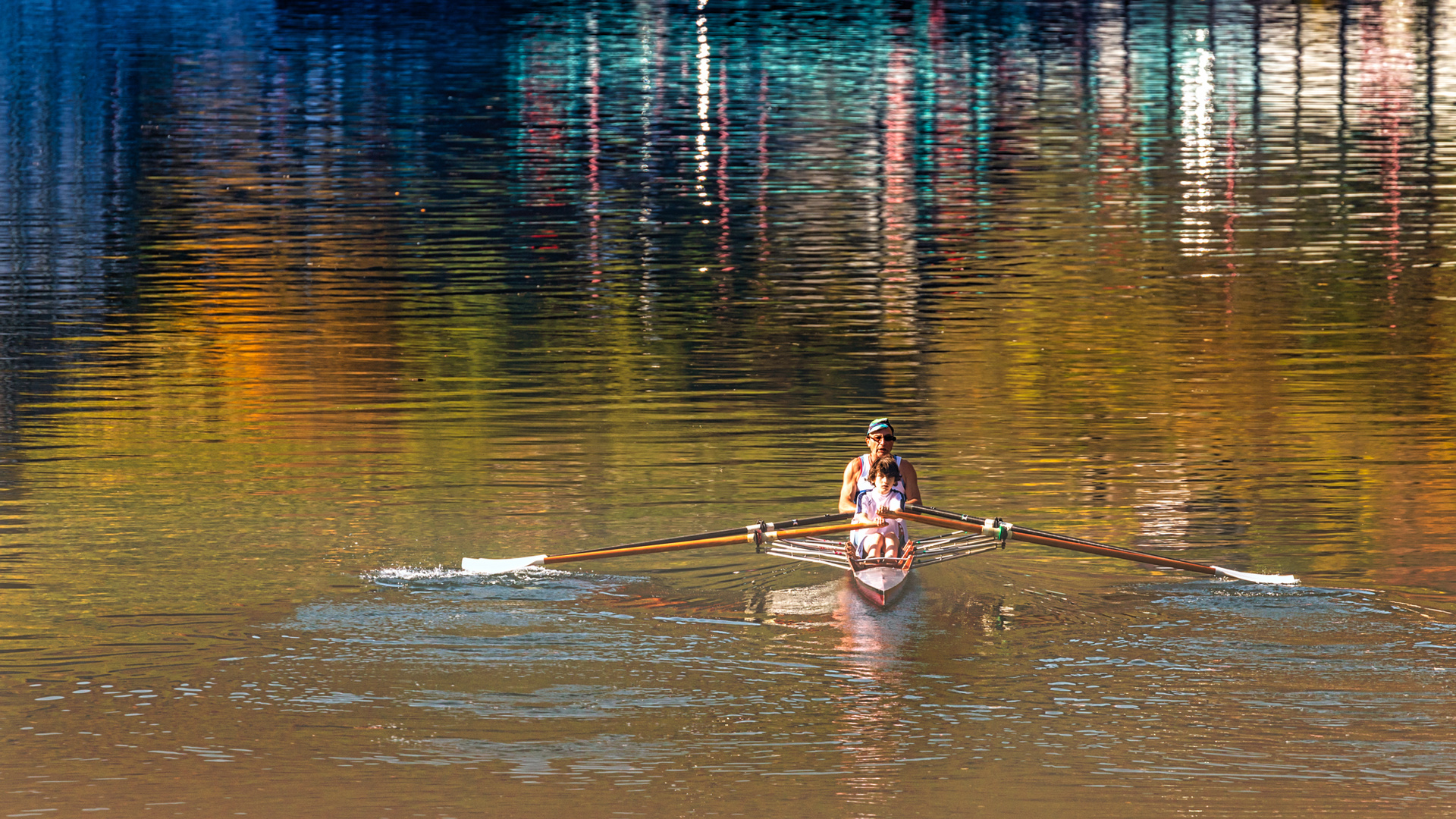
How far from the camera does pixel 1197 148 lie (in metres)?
60.8

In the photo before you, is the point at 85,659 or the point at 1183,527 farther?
the point at 1183,527

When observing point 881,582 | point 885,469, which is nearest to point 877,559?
point 881,582

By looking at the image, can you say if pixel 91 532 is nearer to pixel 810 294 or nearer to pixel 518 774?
pixel 518 774

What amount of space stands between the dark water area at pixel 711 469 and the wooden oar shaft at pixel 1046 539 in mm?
253

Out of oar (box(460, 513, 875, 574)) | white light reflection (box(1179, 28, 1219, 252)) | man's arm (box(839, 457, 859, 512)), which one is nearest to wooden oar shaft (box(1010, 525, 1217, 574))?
oar (box(460, 513, 875, 574))

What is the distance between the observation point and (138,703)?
15.0m

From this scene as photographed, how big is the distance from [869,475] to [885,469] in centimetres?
18

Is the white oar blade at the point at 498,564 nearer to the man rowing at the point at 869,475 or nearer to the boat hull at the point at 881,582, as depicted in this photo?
the man rowing at the point at 869,475

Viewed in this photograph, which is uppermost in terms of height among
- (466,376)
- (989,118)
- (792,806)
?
(989,118)

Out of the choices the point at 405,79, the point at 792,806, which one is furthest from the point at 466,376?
the point at 405,79

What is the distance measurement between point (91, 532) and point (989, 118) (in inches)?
2179

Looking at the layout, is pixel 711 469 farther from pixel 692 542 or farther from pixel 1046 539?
pixel 1046 539

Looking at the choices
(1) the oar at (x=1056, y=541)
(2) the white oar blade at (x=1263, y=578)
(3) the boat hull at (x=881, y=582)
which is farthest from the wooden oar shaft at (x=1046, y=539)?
(3) the boat hull at (x=881, y=582)

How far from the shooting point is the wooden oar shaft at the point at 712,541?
1745cm
